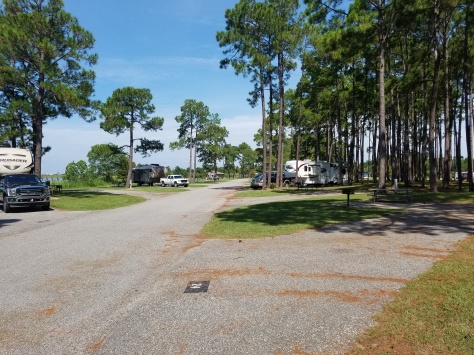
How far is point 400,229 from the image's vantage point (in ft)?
29.6

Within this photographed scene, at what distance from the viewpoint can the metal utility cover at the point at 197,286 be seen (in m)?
4.85

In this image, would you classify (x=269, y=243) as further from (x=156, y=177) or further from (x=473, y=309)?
(x=156, y=177)

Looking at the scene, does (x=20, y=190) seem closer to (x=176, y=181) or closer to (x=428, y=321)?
(x=428, y=321)

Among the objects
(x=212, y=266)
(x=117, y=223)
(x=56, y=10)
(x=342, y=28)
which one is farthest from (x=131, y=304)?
(x=56, y=10)

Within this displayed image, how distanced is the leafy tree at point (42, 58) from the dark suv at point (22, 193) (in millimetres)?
5973

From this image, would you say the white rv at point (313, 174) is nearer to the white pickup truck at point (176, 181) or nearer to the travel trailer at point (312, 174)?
the travel trailer at point (312, 174)

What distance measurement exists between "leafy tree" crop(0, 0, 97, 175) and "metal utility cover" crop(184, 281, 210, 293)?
1998 centimetres

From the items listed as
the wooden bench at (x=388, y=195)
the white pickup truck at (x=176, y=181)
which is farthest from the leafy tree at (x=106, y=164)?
the wooden bench at (x=388, y=195)

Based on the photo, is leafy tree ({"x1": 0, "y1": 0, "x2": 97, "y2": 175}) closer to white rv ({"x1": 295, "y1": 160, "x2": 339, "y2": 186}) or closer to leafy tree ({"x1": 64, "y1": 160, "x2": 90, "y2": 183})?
white rv ({"x1": 295, "y1": 160, "x2": 339, "y2": 186})

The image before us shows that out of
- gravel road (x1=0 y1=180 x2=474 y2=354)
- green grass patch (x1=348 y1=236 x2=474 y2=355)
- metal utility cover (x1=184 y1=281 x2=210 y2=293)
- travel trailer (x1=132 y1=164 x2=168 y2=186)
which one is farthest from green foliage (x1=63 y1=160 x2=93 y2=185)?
green grass patch (x1=348 y1=236 x2=474 y2=355)

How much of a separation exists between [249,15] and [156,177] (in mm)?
29554

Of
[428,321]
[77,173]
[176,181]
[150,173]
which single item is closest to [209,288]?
[428,321]

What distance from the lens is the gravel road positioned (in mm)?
3480

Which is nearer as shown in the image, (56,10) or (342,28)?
Result: (342,28)
